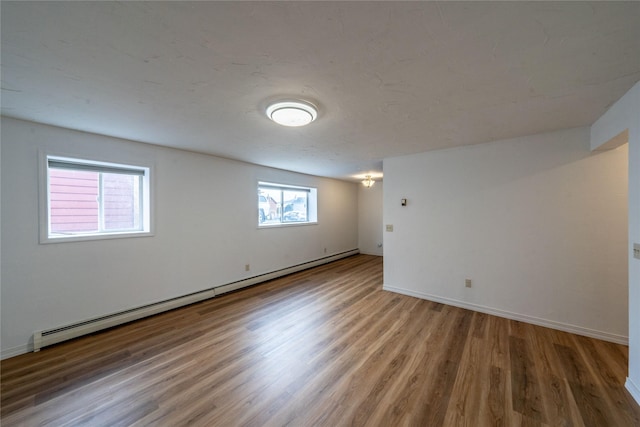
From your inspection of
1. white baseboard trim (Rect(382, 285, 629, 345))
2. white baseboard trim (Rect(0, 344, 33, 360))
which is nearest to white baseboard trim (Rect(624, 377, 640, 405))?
white baseboard trim (Rect(382, 285, 629, 345))

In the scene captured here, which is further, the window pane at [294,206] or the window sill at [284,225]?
the window pane at [294,206]

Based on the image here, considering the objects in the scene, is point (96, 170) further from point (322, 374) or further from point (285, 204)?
point (322, 374)

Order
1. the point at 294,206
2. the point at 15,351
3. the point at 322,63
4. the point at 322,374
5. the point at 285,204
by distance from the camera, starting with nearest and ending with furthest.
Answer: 1. the point at 322,63
2. the point at 322,374
3. the point at 15,351
4. the point at 285,204
5. the point at 294,206

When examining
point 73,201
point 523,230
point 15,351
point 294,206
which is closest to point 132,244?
point 73,201

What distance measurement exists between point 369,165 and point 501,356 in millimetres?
3348

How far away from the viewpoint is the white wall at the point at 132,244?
2.28 metres

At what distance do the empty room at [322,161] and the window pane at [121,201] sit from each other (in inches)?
1.1

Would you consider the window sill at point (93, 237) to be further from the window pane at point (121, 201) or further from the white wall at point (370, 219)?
the white wall at point (370, 219)

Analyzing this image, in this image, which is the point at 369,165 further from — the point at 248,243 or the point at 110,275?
the point at 110,275

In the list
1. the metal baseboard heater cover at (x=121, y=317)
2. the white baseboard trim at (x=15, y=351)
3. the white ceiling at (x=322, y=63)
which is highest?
the white ceiling at (x=322, y=63)

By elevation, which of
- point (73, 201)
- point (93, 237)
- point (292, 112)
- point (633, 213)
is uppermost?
point (292, 112)

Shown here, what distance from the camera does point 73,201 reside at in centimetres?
269

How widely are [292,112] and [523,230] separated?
307 cm

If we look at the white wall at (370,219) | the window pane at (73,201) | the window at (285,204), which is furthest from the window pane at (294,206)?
the window pane at (73,201)
